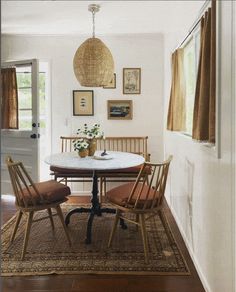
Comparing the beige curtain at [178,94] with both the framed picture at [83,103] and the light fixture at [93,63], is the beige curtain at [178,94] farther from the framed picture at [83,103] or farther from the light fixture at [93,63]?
the framed picture at [83,103]

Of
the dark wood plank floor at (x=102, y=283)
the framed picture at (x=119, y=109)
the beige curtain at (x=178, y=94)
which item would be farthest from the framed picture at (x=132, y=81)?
the dark wood plank floor at (x=102, y=283)

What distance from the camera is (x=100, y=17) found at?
3.89m

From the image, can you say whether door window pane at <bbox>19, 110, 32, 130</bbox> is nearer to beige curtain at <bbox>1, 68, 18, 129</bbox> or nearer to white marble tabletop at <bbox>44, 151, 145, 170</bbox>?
beige curtain at <bbox>1, 68, 18, 129</bbox>

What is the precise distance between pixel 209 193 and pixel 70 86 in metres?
3.31

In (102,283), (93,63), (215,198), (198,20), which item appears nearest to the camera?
(215,198)

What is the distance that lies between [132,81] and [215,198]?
10.6 feet

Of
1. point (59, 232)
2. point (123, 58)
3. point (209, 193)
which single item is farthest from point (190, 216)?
point (123, 58)

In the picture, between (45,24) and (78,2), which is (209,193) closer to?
(78,2)

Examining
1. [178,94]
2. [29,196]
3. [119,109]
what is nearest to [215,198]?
[29,196]

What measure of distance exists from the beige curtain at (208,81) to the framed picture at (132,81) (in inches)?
106

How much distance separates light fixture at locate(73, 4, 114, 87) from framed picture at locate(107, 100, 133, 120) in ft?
5.17

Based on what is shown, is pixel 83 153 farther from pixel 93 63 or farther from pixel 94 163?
pixel 93 63

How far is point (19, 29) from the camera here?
175 inches

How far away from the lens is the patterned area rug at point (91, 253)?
2.37 meters
